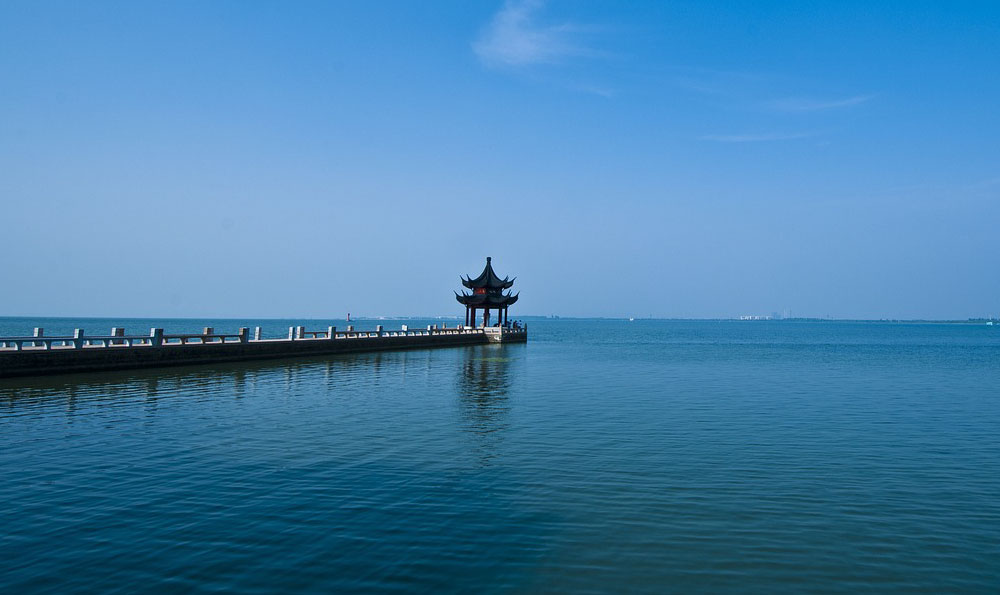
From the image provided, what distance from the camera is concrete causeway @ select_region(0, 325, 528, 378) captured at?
26234mm

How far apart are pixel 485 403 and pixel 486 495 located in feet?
39.4

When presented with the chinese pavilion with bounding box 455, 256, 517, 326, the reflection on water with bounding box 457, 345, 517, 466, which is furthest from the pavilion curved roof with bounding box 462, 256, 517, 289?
the reflection on water with bounding box 457, 345, 517, 466

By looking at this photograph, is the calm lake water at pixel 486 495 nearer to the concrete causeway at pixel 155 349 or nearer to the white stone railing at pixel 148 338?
the concrete causeway at pixel 155 349

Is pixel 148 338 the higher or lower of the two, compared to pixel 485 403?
higher

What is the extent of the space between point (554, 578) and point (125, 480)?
25.8ft

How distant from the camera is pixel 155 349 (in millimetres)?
31672

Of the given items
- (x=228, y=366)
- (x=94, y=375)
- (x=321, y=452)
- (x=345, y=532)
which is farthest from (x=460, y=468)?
(x=228, y=366)

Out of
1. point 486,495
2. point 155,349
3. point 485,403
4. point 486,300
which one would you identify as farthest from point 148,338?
point 486,300

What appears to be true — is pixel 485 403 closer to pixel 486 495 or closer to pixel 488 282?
pixel 486 495

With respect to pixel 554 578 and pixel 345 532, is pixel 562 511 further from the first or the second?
pixel 345 532

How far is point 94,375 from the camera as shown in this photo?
2767 cm

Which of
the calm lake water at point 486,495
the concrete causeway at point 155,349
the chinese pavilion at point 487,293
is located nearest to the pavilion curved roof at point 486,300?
the chinese pavilion at point 487,293

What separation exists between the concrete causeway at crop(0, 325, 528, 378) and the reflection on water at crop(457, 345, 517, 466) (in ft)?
37.8

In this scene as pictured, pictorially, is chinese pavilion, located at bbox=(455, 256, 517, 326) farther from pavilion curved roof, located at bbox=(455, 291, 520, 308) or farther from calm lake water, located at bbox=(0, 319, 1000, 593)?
calm lake water, located at bbox=(0, 319, 1000, 593)
